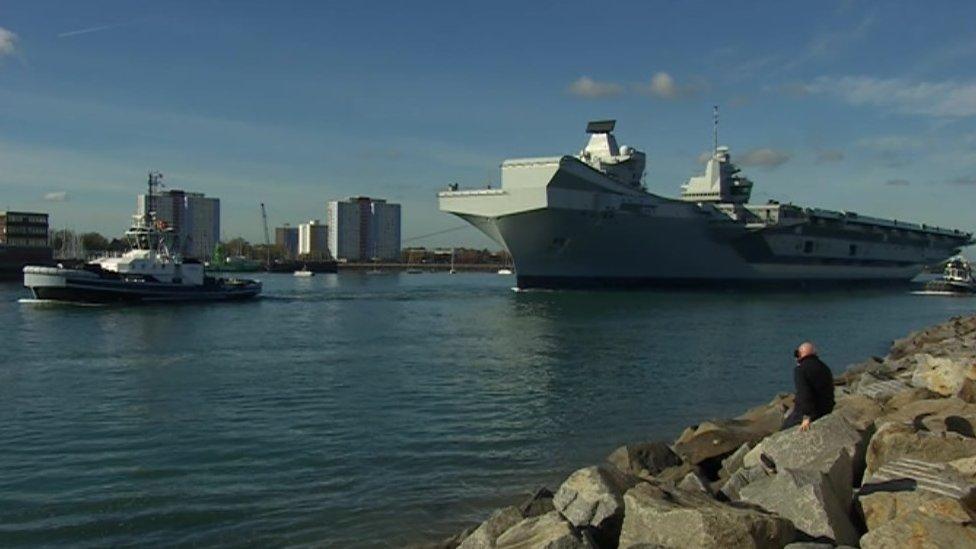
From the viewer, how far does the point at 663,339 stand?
93.2ft

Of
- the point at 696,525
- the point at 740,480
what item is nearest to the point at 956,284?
the point at 740,480

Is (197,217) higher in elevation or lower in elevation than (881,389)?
higher

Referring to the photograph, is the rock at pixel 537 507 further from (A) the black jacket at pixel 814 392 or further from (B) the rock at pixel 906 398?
(B) the rock at pixel 906 398

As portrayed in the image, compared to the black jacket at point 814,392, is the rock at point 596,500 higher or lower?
lower

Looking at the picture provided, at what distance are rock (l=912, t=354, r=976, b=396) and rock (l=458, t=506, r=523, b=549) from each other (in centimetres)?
665

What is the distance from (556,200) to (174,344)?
2633cm

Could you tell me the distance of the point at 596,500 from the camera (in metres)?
6.36

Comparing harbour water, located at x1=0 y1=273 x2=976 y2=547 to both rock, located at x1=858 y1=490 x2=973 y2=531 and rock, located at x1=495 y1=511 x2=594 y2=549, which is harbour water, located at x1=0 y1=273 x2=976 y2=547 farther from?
rock, located at x1=858 y1=490 x2=973 y2=531

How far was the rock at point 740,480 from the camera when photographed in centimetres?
675

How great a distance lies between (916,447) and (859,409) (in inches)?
156

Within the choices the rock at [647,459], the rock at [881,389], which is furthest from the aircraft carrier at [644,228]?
the rock at [647,459]

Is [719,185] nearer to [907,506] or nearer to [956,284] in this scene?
[956,284]

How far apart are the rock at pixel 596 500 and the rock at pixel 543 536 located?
0.24 meters

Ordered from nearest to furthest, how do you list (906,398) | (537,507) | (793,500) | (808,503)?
(808,503) → (793,500) → (537,507) → (906,398)
